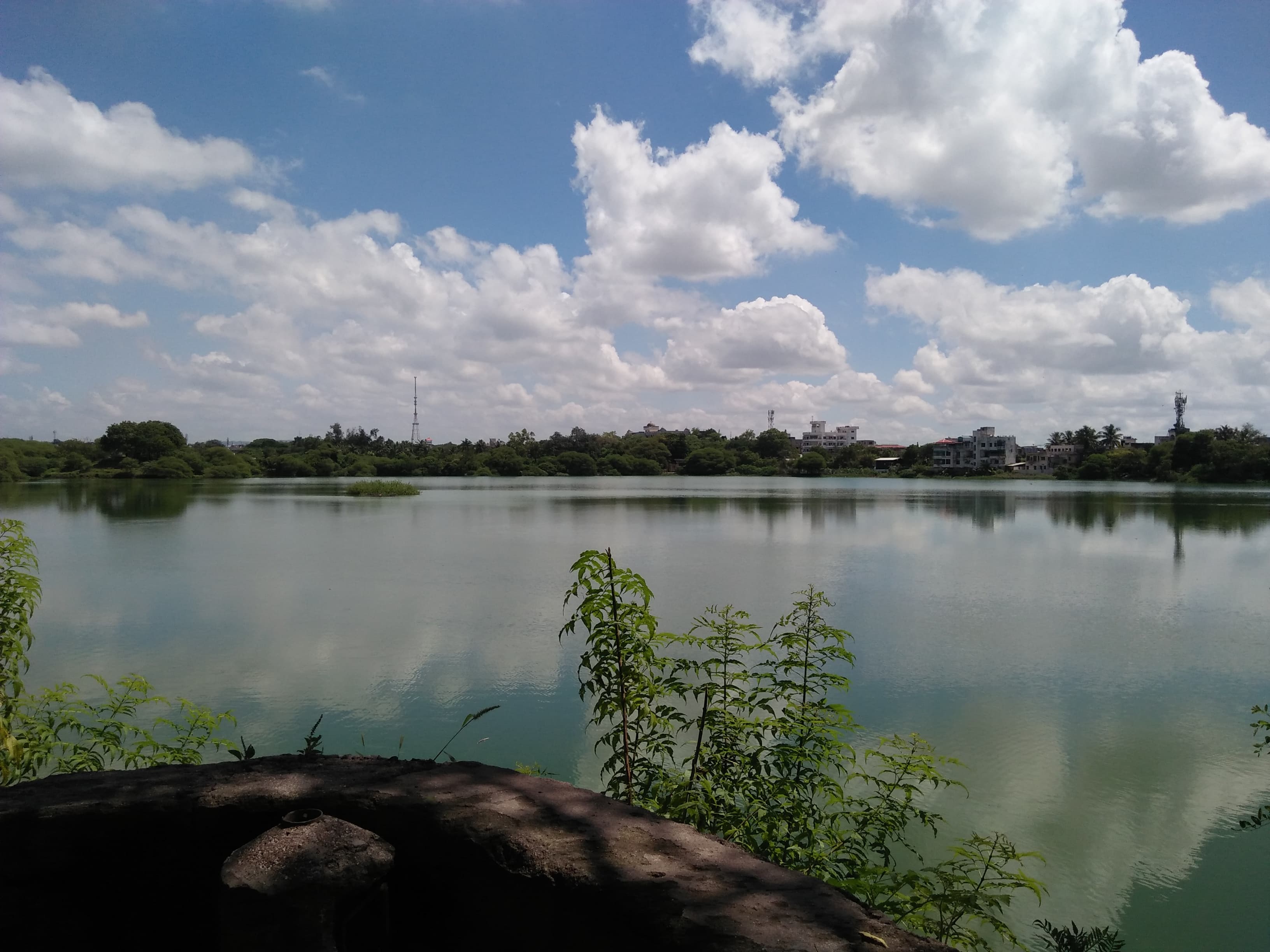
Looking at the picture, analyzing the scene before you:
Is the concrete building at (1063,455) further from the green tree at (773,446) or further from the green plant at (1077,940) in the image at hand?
the green plant at (1077,940)

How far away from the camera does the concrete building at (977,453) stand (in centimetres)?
9375

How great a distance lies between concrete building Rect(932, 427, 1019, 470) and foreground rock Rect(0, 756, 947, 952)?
322ft

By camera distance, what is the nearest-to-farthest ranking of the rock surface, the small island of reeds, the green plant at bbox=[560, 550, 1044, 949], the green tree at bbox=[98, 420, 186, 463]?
the rock surface
the green plant at bbox=[560, 550, 1044, 949]
the small island of reeds
the green tree at bbox=[98, 420, 186, 463]

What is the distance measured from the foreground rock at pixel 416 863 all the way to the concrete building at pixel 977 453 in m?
98.1

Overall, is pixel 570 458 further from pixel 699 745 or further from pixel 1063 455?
pixel 699 745

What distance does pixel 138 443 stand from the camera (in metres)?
70.1

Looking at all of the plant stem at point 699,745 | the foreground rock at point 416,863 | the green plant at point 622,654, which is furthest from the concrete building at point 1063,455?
the foreground rock at point 416,863

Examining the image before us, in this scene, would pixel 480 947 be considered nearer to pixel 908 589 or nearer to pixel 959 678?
pixel 959 678

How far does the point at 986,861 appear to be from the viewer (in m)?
2.62

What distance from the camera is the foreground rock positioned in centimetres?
149

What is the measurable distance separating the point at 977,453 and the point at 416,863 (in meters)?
104

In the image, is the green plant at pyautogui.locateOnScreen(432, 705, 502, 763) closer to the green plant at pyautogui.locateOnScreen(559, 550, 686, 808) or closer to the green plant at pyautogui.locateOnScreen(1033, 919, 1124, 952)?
the green plant at pyautogui.locateOnScreen(559, 550, 686, 808)

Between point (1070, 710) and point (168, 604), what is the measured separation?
11740 mm

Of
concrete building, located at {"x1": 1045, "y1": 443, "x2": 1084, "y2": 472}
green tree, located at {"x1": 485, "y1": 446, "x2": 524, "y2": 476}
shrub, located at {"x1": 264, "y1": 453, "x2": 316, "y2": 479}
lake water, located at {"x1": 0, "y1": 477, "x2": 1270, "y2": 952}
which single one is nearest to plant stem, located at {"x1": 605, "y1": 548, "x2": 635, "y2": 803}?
lake water, located at {"x1": 0, "y1": 477, "x2": 1270, "y2": 952}
